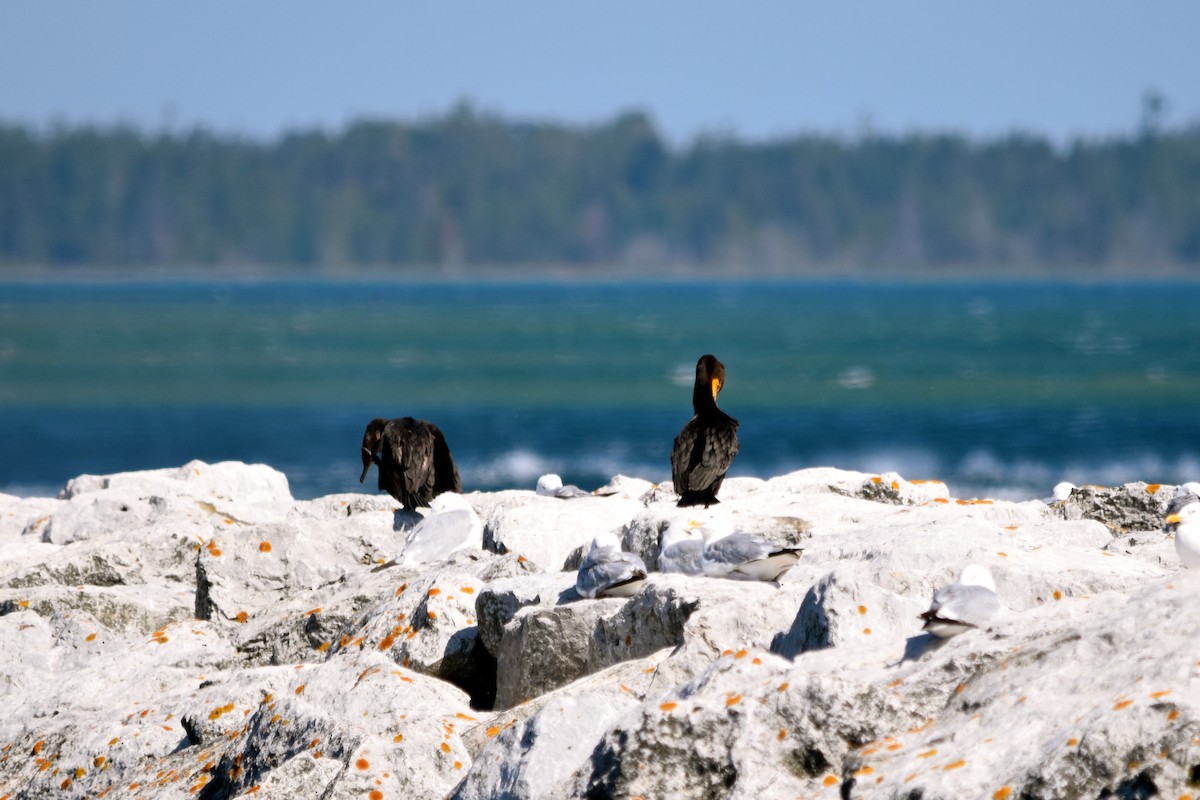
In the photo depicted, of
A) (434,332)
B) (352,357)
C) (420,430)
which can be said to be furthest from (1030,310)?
(420,430)

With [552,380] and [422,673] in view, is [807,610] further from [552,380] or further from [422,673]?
[552,380]

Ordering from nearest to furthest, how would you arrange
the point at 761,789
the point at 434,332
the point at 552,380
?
1. the point at 761,789
2. the point at 552,380
3. the point at 434,332

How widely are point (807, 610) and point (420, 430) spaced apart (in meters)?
5.05

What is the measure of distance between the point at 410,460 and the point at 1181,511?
4517mm

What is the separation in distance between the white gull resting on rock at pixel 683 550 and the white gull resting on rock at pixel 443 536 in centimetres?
173

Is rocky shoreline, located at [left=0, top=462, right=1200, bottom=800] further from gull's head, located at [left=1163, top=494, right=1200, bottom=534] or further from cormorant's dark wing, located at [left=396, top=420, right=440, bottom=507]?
cormorant's dark wing, located at [left=396, top=420, right=440, bottom=507]

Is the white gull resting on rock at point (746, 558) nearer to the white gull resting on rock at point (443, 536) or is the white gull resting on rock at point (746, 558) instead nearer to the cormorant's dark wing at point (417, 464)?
the white gull resting on rock at point (443, 536)

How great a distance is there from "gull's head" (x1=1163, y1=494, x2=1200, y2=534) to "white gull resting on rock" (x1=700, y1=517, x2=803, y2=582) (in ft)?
5.86

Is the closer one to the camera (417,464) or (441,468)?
(417,464)

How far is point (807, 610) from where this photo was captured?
5.25 meters

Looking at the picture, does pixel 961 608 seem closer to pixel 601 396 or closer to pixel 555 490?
pixel 555 490

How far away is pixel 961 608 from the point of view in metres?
4.73

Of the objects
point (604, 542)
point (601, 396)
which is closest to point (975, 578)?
point (604, 542)

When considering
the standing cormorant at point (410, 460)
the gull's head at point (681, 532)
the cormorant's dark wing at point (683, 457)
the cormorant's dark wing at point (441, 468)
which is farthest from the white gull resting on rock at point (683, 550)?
the cormorant's dark wing at point (441, 468)
